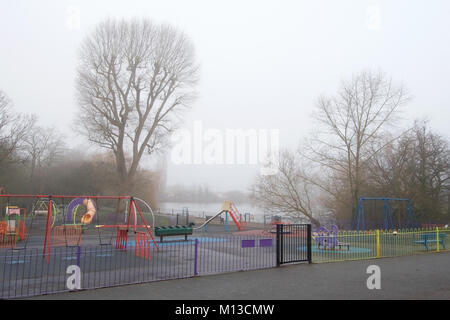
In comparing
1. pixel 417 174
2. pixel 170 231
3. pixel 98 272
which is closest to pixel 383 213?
pixel 417 174

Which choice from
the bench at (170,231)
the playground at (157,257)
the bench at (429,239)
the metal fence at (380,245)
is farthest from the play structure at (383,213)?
the bench at (170,231)

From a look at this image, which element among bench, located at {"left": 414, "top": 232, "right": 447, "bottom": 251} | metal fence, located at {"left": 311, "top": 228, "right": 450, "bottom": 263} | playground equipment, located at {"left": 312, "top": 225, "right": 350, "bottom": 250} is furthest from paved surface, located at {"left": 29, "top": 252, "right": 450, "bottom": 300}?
bench, located at {"left": 414, "top": 232, "right": 447, "bottom": 251}

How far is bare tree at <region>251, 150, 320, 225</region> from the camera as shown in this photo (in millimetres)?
29625

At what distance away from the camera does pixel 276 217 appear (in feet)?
98.8

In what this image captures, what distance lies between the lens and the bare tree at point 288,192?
29.6 meters

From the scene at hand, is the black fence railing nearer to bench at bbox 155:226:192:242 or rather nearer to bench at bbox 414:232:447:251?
bench at bbox 155:226:192:242

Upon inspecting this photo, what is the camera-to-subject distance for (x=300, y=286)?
8195 mm

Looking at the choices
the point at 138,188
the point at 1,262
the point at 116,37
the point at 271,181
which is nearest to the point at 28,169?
the point at 138,188

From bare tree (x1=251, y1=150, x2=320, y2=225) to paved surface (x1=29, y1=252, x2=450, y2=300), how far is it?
18.7 meters

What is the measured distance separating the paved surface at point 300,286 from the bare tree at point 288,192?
18.7 metres

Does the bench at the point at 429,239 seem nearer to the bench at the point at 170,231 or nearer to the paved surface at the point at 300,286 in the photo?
the paved surface at the point at 300,286

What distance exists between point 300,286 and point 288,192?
2196 centimetres
